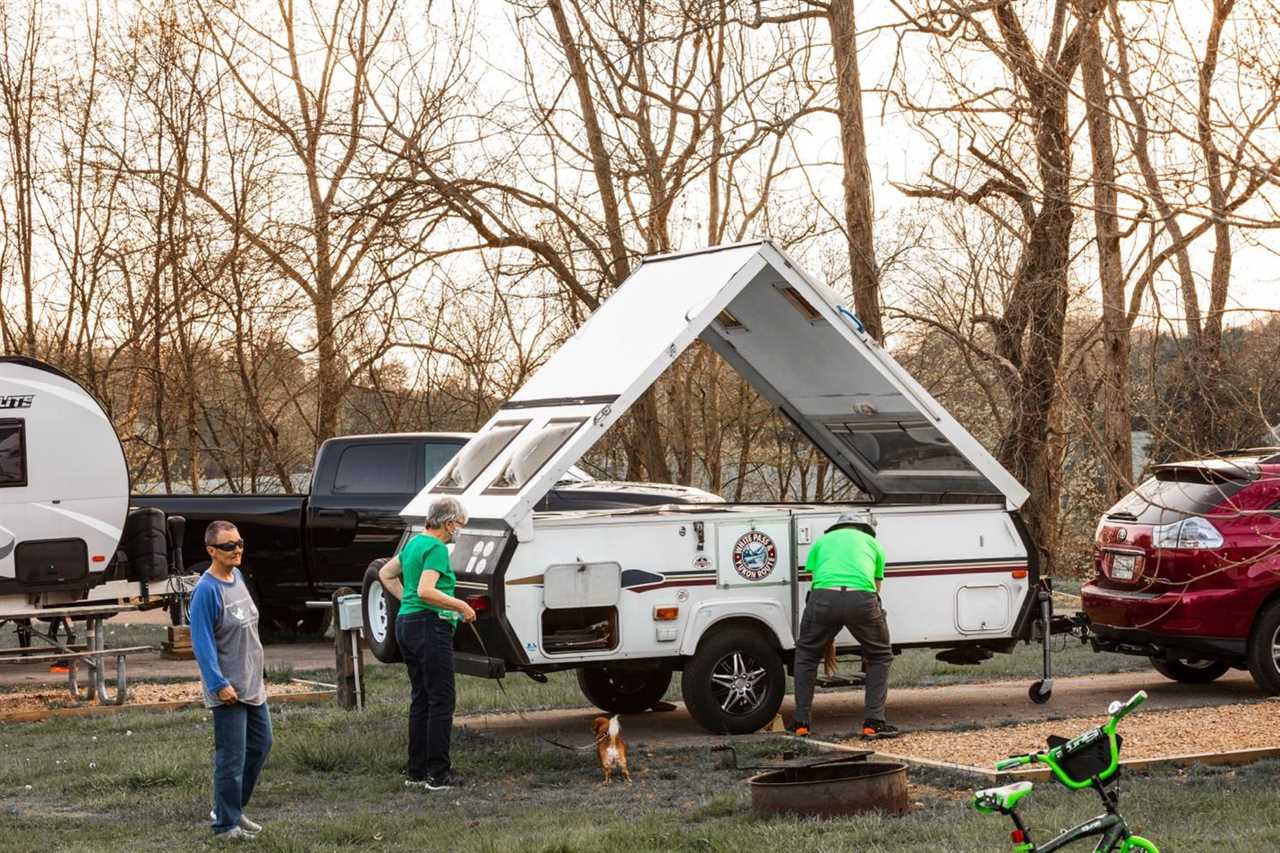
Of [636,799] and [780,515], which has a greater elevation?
[780,515]

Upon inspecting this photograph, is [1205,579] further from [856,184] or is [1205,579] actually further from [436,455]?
[856,184]

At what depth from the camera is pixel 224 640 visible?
9070mm

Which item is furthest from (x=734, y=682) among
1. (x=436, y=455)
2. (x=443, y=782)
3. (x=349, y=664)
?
(x=436, y=455)

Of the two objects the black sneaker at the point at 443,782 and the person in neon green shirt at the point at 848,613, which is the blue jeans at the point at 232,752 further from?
the person in neon green shirt at the point at 848,613

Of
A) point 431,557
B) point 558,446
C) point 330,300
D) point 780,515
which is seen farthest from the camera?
point 330,300

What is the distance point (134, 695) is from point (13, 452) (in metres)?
2.45

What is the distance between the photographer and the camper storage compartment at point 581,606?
11484 millimetres

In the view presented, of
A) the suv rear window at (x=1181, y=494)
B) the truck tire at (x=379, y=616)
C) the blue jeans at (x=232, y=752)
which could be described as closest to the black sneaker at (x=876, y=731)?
the suv rear window at (x=1181, y=494)

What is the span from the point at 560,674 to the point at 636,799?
21.9ft

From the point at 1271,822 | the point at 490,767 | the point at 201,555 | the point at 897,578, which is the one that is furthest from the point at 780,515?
the point at 201,555

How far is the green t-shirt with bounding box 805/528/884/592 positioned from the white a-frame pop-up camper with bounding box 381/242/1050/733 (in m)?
0.53

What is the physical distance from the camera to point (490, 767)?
11.1 m

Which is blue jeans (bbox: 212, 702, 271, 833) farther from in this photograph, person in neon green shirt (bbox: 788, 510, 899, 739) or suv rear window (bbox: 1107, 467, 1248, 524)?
suv rear window (bbox: 1107, 467, 1248, 524)

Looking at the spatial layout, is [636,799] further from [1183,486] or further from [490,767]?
[1183,486]
